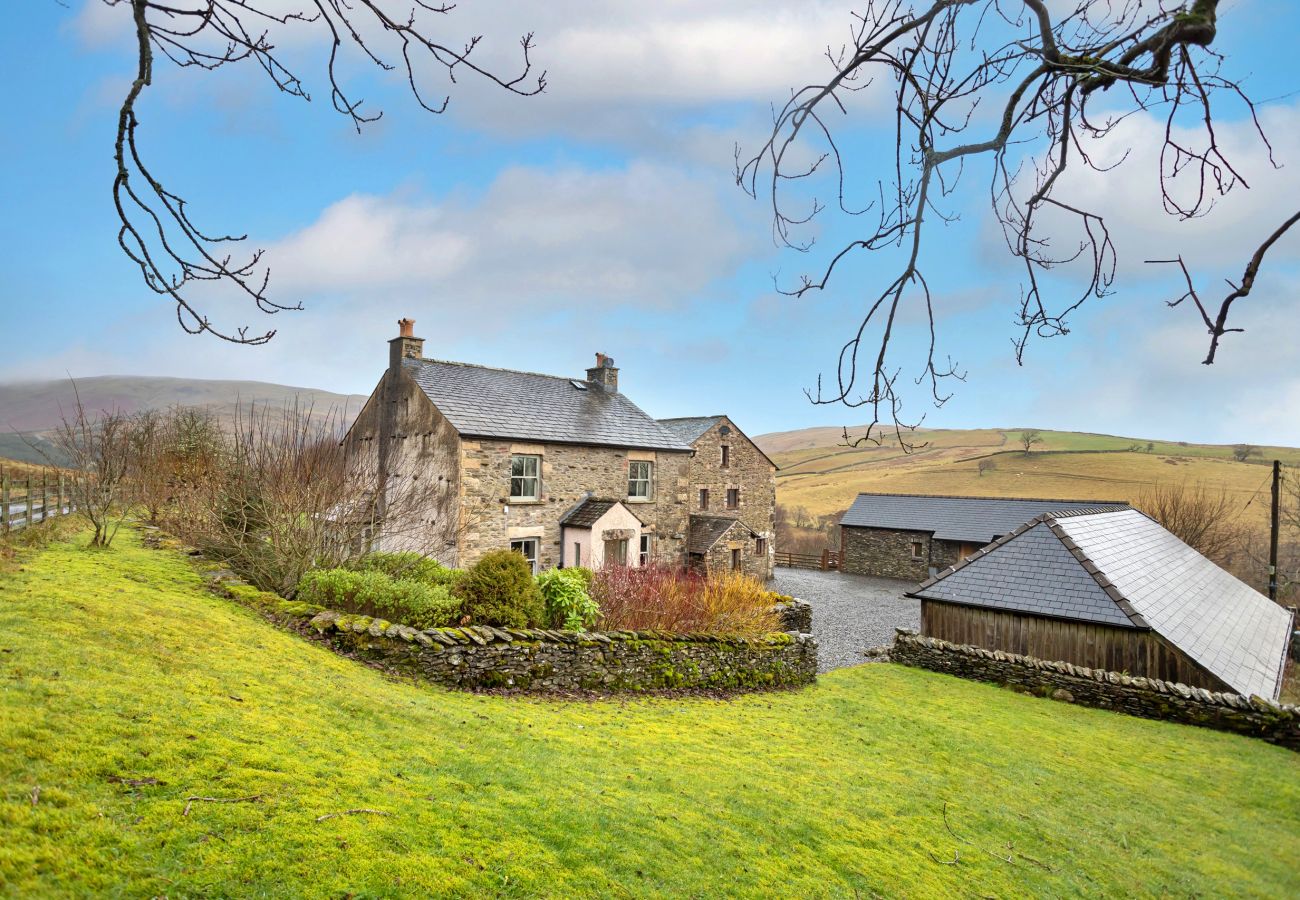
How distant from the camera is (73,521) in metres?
18.3

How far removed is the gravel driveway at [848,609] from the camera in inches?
746

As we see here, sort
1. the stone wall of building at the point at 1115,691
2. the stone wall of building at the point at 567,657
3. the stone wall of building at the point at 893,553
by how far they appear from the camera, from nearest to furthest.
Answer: the stone wall of building at the point at 567,657
the stone wall of building at the point at 1115,691
the stone wall of building at the point at 893,553

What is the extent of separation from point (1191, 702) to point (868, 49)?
15.6 meters

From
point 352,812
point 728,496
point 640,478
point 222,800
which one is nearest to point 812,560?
point 728,496

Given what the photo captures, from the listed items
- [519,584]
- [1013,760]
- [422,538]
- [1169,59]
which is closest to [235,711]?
[519,584]

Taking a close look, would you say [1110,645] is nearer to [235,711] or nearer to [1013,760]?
[1013,760]

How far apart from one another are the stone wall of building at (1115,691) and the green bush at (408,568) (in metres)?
11.5

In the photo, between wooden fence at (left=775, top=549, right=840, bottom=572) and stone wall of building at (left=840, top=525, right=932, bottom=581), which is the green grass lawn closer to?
stone wall of building at (left=840, top=525, right=932, bottom=581)

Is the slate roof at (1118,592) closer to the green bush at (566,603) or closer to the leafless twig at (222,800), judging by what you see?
the green bush at (566,603)

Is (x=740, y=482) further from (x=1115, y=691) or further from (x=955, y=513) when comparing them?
(x=1115, y=691)

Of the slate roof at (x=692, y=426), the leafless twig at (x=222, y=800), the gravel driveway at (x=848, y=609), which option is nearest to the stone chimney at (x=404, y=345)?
the slate roof at (x=692, y=426)

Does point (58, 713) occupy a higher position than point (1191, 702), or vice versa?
point (58, 713)

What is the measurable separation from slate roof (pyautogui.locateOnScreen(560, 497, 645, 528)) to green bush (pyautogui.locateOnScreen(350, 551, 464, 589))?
8.35 metres

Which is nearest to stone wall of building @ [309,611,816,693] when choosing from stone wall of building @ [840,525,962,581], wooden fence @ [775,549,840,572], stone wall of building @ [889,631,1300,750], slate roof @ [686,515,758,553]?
stone wall of building @ [889,631,1300,750]
